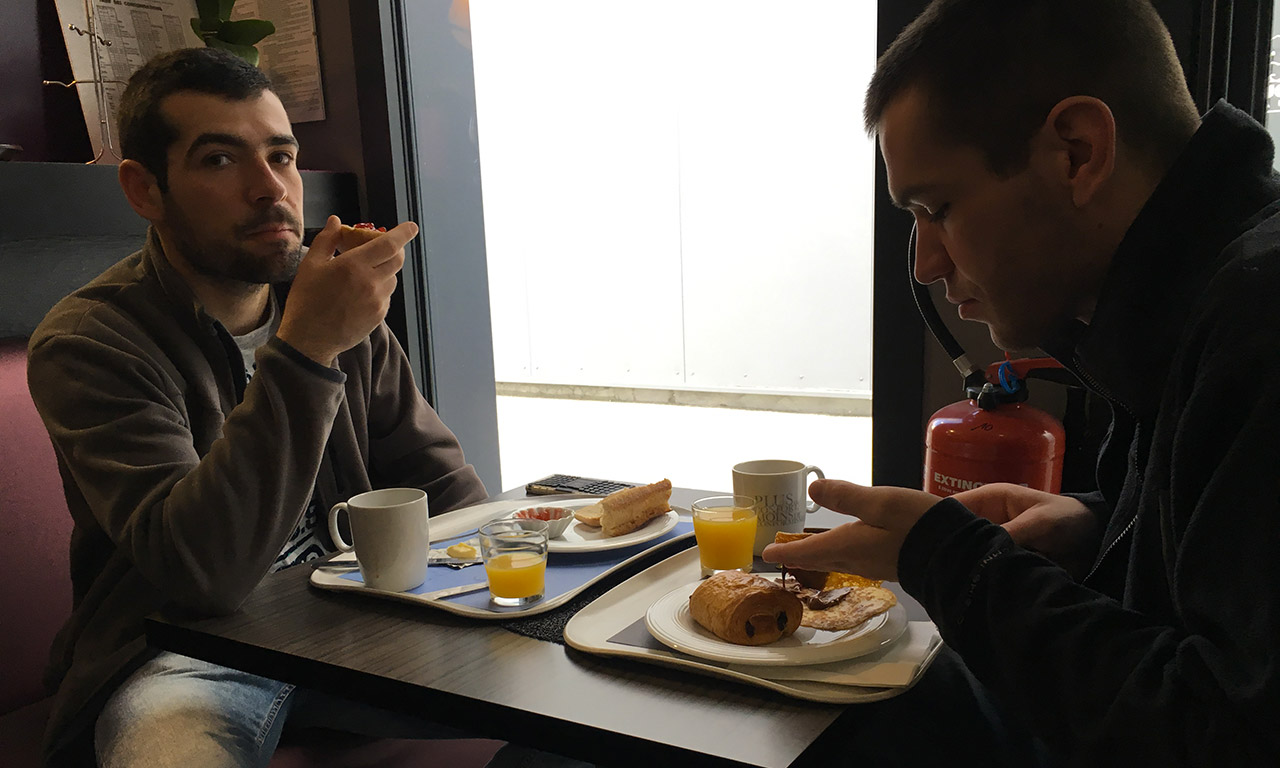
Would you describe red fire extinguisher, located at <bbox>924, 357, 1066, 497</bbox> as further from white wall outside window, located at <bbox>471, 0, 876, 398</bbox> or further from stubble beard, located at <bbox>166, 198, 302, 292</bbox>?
white wall outside window, located at <bbox>471, 0, 876, 398</bbox>

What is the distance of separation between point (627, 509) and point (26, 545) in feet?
3.64

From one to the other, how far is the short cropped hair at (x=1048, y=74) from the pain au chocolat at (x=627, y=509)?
0.66 meters

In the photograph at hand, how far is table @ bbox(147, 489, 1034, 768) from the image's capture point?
0.72 m

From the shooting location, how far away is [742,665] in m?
0.83

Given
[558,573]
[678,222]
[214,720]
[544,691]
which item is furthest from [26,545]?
[678,222]

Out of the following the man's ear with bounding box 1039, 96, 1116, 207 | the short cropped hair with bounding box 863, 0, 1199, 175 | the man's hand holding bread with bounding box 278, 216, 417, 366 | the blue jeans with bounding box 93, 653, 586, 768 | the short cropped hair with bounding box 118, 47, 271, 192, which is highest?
the short cropped hair with bounding box 118, 47, 271, 192

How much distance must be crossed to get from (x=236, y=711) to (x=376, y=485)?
0.63m

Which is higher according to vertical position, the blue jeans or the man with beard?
the man with beard

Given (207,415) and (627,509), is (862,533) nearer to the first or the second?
(627,509)

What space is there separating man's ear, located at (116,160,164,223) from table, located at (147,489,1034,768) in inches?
31.9

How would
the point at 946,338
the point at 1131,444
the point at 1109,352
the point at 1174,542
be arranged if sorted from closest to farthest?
the point at 1174,542
the point at 1109,352
the point at 1131,444
the point at 946,338

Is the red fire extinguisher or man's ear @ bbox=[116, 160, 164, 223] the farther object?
man's ear @ bbox=[116, 160, 164, 223]

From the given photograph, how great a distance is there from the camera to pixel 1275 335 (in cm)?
60

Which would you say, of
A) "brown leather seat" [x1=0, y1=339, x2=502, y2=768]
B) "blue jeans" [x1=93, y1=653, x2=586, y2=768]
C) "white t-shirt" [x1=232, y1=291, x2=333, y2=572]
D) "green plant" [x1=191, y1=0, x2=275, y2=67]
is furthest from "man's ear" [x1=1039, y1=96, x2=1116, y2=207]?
"green plant" [x1=191, y1=0, x2=275, y2=67]
